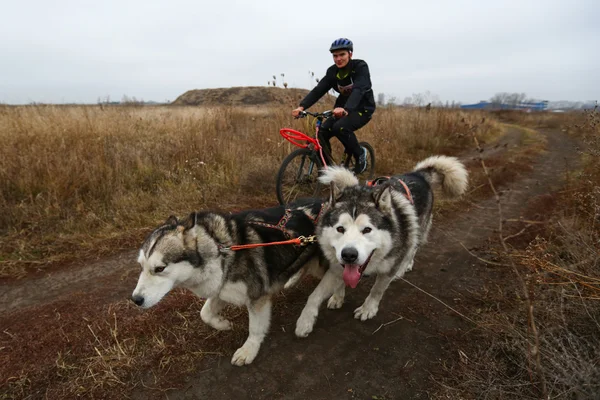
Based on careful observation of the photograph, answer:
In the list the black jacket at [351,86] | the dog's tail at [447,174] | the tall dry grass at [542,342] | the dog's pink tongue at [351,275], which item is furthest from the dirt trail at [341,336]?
the black jacket at [351,86]

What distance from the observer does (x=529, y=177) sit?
816 cm

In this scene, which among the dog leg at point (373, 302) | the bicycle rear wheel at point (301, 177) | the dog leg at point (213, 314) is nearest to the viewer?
the dog leg at point (213, 314)

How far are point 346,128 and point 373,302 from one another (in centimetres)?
331

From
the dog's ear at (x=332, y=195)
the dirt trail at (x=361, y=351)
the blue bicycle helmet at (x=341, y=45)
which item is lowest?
the dirt trail at (x=361, y=351)

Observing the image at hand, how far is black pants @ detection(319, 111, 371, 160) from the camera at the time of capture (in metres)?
5.49

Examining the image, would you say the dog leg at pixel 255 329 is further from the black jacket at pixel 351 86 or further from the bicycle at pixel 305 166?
the black jacket at pixel 351 86

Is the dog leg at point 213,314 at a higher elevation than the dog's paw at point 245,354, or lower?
higher

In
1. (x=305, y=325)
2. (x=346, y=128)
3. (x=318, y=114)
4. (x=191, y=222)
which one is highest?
(x=318, y=114)

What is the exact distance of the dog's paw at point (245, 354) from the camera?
8.42ft

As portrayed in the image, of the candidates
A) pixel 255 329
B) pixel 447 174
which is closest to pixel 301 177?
pixel 447 174

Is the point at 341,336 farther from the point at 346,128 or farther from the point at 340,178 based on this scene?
the point at 346,128

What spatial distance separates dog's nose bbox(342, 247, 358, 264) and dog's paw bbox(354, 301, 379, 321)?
0.98 metres

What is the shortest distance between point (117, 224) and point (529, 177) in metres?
9.58

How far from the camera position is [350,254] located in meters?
2.38
